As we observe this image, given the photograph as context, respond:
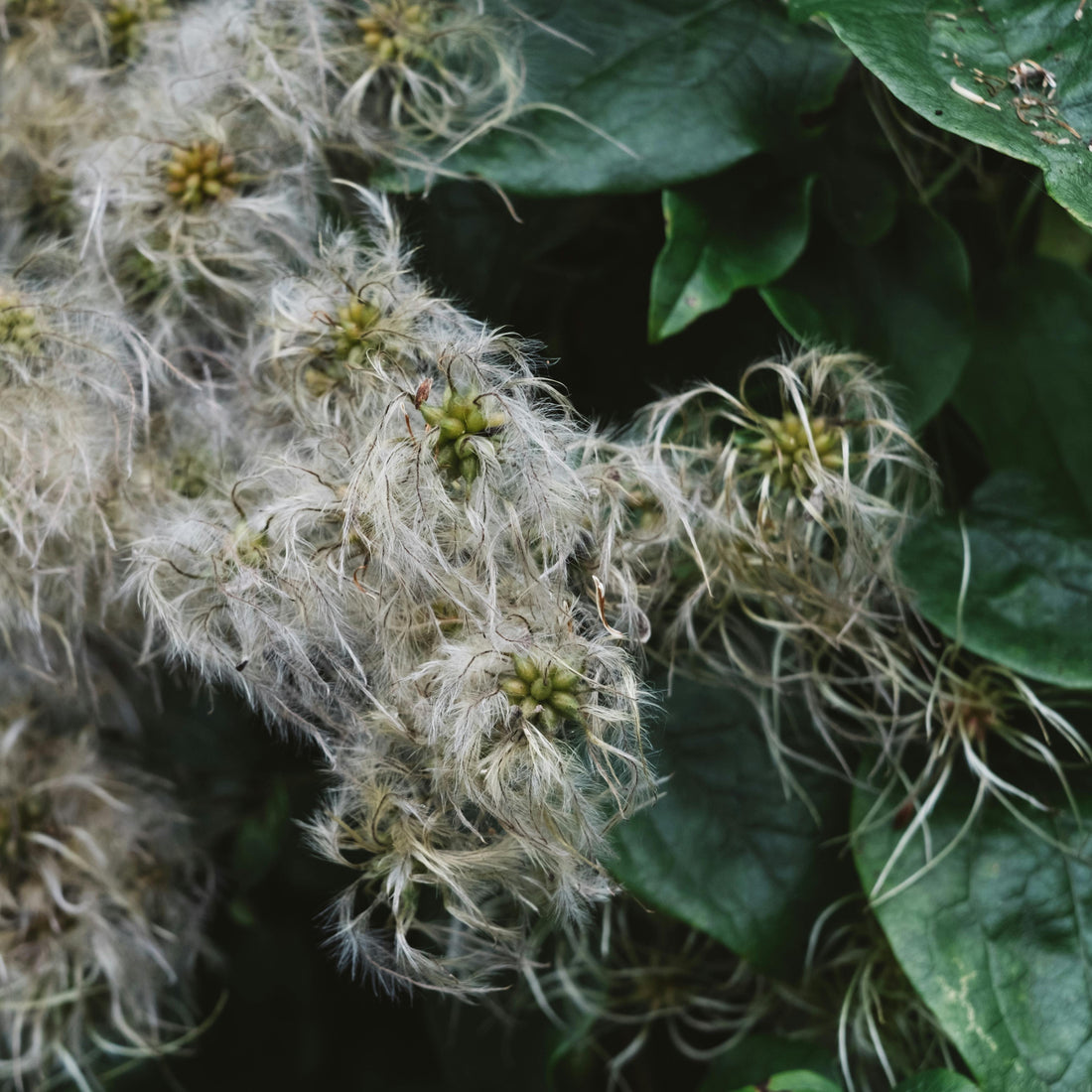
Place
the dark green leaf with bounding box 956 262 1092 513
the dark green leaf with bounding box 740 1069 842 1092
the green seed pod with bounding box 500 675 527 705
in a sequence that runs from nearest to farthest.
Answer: the green seed pod with bounding box 500 675 527 705 < the dark green leaf with bounding box 740 1069 842 1092 < the dark green leaf with bounding box 956 262 1092 513

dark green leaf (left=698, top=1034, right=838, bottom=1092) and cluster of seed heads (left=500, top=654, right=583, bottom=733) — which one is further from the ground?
cluster of seed heads (left=500, top=654, right=583, bottom=733)

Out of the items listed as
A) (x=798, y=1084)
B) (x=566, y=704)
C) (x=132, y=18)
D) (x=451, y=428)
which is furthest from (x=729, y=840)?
(x=132, y=18)

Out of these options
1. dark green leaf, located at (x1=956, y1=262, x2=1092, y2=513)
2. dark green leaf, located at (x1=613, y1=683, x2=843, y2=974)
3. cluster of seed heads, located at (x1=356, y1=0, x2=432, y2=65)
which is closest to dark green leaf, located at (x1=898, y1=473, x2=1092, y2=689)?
dark green leaf, located at (x1=956, y1=262, x2=1092, y2=513)

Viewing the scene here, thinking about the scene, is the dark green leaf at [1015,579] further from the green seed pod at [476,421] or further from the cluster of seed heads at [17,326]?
the cluster of seed heads at [17,326]

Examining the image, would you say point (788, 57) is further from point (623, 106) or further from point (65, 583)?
point (65, 583)

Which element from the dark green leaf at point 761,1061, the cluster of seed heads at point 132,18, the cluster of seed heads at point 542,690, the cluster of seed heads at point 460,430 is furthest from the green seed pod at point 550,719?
the cluster of seed heads at point 132,18

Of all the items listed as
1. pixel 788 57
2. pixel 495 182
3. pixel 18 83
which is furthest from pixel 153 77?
pixel 788 57

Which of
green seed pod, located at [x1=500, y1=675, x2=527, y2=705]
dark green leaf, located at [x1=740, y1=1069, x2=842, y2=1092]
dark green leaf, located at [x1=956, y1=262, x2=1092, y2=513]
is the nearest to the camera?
green seed pod, located at [x1=500, y1=675, x2=527, y2=705]

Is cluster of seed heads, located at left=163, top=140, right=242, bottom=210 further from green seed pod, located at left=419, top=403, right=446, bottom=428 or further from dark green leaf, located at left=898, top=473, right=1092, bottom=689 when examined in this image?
dark green leaf, located at left=898, top=473, right=1092, bottom=689
